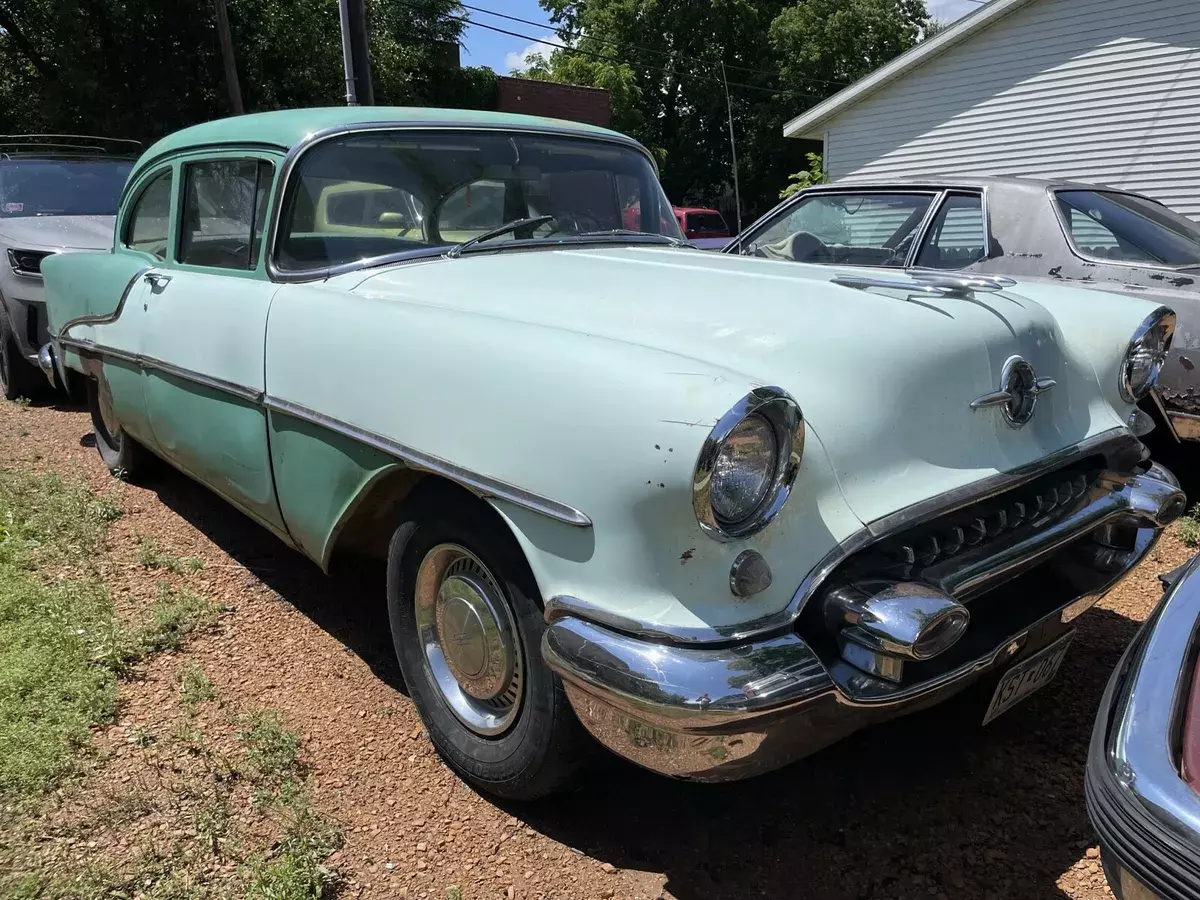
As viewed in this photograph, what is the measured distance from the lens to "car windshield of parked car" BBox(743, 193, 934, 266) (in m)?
4.71

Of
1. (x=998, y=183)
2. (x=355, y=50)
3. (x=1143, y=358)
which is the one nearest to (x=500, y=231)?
(x=1143, y=358)

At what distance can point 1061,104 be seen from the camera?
1116 centimetres

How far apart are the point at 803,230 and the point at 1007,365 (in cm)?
319

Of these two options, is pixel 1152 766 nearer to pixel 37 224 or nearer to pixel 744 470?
pixel 744 470

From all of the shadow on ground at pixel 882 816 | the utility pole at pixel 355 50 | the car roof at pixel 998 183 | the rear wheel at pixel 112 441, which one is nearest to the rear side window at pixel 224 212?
the rear wheel at pixel 112 441

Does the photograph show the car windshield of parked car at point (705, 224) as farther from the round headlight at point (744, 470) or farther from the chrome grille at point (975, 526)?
the round headlight at point (744, 470)

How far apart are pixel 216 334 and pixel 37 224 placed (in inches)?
172

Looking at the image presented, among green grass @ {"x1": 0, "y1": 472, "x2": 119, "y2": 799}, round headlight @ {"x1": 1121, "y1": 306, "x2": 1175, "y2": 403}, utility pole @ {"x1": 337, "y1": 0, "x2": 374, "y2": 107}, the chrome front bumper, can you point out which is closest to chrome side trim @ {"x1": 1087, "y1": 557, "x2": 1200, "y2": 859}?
the chrome front bumper

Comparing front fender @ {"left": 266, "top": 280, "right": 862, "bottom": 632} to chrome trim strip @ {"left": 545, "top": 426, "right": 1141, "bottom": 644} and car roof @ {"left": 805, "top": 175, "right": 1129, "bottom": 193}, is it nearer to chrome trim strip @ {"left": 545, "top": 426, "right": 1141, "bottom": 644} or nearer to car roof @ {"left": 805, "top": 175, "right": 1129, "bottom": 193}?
chrome trim strip @ {"left": 545, "top": 426, "right": 1141, "bottom": 644}

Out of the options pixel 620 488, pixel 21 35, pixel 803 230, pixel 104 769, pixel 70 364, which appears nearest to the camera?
pixel 620 488

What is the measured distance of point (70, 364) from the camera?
14.0ft

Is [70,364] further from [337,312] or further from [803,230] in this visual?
[803,230]

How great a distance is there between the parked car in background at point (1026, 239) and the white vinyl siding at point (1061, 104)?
18.0ft

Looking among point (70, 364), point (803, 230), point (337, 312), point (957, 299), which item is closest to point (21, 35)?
point (70, 364)
